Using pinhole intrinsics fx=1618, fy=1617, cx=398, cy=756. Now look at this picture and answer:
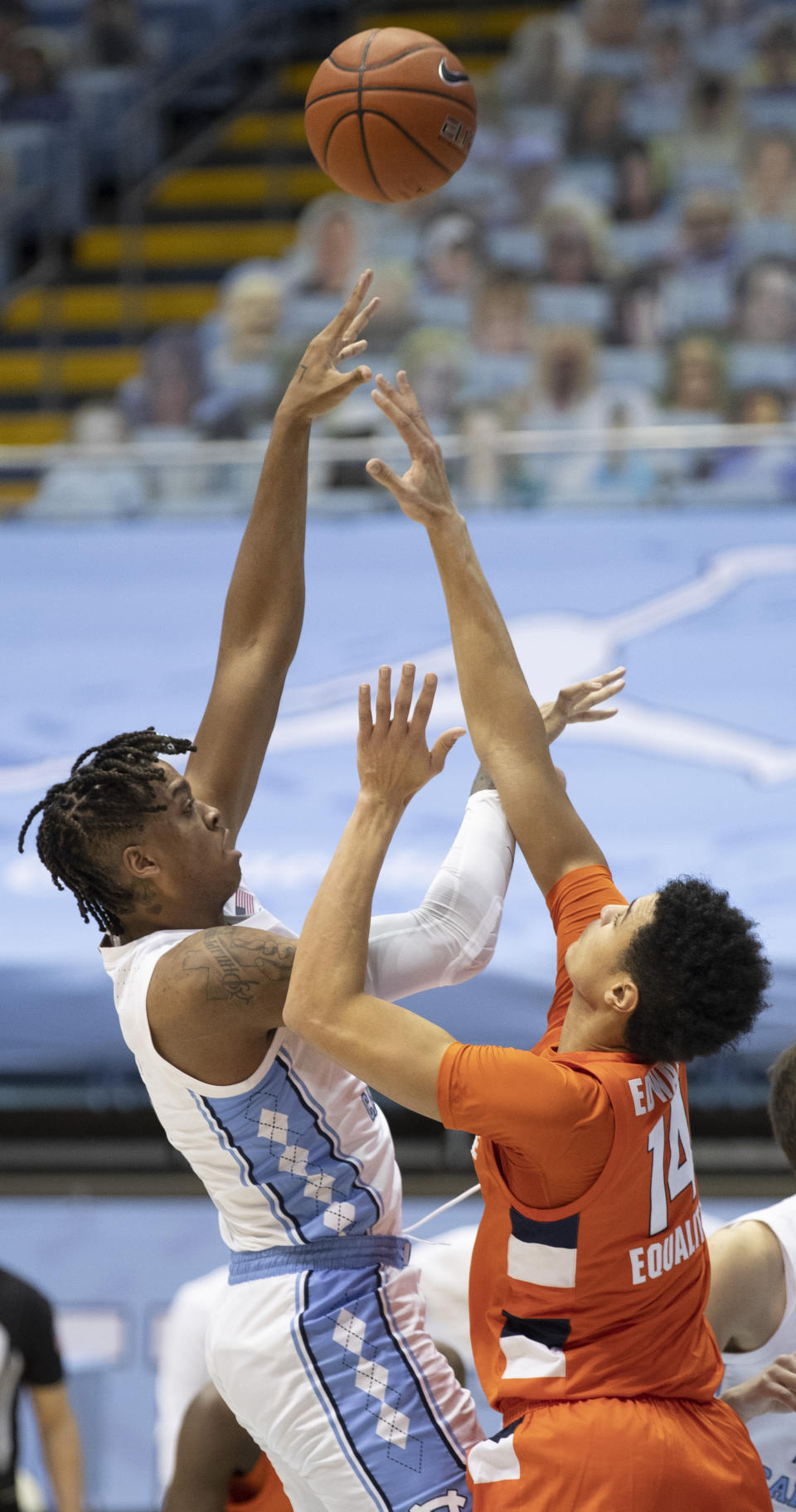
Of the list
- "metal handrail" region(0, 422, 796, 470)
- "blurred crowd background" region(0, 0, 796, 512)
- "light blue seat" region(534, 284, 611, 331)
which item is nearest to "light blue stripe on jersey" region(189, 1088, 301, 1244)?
"metal handrail" region(0, 422, 796, 470)

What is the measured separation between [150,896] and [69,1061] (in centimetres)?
163

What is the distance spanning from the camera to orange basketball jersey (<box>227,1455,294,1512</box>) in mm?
2824

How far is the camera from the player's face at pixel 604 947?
6.54 ft

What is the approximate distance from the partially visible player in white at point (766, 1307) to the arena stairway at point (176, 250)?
8528 mm

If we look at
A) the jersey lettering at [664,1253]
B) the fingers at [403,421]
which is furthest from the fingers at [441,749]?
the jersey lettering at [664,1253]

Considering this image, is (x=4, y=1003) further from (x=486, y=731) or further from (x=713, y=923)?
(x=713, y=923)

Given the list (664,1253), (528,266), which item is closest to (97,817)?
(664,1253)

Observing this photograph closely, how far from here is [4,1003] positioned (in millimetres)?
3855

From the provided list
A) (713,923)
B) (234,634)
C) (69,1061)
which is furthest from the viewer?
(69,1061)

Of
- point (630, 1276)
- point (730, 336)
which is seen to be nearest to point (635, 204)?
point (730, 336)

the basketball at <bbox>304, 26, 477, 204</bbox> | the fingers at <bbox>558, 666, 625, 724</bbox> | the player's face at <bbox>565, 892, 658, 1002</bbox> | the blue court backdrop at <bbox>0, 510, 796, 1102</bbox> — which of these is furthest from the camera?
the blue court backdrop at <bbox>0, 510, 796, 1102</bbox>

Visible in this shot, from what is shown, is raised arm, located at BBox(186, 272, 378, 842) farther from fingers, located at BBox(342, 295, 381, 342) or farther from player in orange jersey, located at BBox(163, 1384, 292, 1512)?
player in orange jersey, located at BBox(163, 1384, 292, 1512)

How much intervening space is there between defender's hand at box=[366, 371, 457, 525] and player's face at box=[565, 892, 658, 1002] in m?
0.72

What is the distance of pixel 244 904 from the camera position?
8.33 ft
